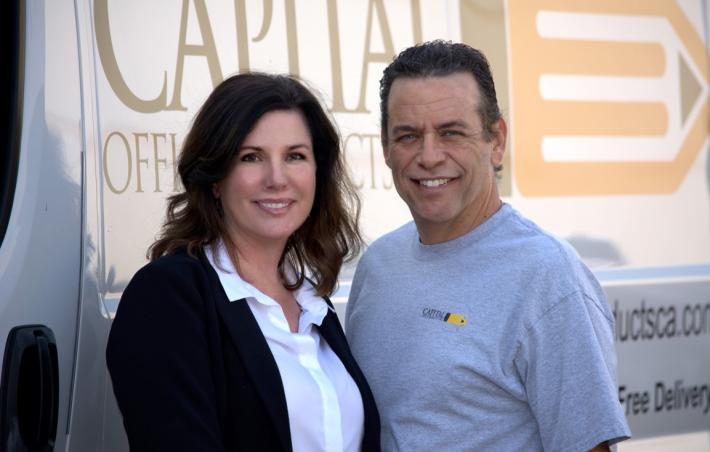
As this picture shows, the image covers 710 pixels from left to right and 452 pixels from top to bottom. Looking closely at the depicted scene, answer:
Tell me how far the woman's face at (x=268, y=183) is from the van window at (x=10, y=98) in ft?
1.64

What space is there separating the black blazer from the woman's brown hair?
0.55ft

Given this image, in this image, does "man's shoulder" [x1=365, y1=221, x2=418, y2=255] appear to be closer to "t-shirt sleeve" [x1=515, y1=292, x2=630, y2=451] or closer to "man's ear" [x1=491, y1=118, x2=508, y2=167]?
"man's ear" [x1=491, y1=118, x2=508, y2=167]

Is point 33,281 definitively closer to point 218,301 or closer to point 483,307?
point 218,301

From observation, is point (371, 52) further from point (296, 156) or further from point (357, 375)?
point (357, 375)

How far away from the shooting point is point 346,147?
286cm

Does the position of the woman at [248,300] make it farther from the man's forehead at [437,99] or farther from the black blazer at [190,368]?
the man's forehead at [437,99]

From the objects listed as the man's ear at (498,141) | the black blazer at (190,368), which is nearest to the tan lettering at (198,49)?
the black blazer at (190,368)

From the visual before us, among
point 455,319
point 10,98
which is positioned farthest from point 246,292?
point 10,98

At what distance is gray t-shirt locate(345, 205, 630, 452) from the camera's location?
81.6 inches

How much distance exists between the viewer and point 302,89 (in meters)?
2.44

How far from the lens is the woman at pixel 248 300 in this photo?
2033 millimetres

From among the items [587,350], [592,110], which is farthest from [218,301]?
[592,110]

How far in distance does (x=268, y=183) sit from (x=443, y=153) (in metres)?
0.38

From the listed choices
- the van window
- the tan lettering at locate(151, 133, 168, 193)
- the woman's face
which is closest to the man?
the woman's face
